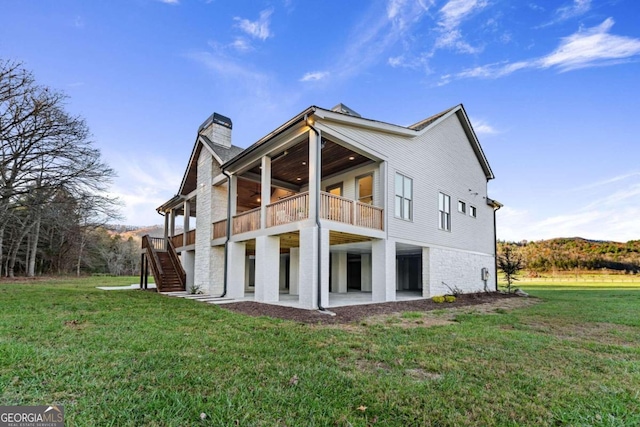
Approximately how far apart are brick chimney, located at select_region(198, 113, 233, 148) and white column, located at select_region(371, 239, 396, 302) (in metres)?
9.40

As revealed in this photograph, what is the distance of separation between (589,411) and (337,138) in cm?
850

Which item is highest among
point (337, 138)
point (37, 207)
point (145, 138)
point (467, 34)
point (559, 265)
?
point (467, 34)

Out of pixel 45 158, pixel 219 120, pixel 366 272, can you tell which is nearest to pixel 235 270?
pixel 366 272

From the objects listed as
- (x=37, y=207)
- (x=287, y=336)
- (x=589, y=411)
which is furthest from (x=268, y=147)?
(x=37, y=207)

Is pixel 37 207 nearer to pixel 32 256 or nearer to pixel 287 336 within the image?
pixel 287 336

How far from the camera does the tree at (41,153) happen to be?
1370cm

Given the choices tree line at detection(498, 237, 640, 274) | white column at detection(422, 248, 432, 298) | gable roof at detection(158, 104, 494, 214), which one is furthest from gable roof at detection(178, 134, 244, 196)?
tree line at detection(498, 237, 640, 274)

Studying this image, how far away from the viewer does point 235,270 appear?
12938 mm

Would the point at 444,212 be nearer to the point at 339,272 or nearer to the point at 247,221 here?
the point at 339,272

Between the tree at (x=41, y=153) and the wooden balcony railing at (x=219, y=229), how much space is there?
769 centimetres

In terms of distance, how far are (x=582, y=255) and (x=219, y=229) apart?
4570 centimetres

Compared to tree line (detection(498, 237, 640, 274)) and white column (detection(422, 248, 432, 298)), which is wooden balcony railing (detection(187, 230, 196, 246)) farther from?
tree line (detection(498, 237, 640, 274))

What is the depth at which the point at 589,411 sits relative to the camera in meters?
2.81

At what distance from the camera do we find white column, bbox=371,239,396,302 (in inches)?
430
